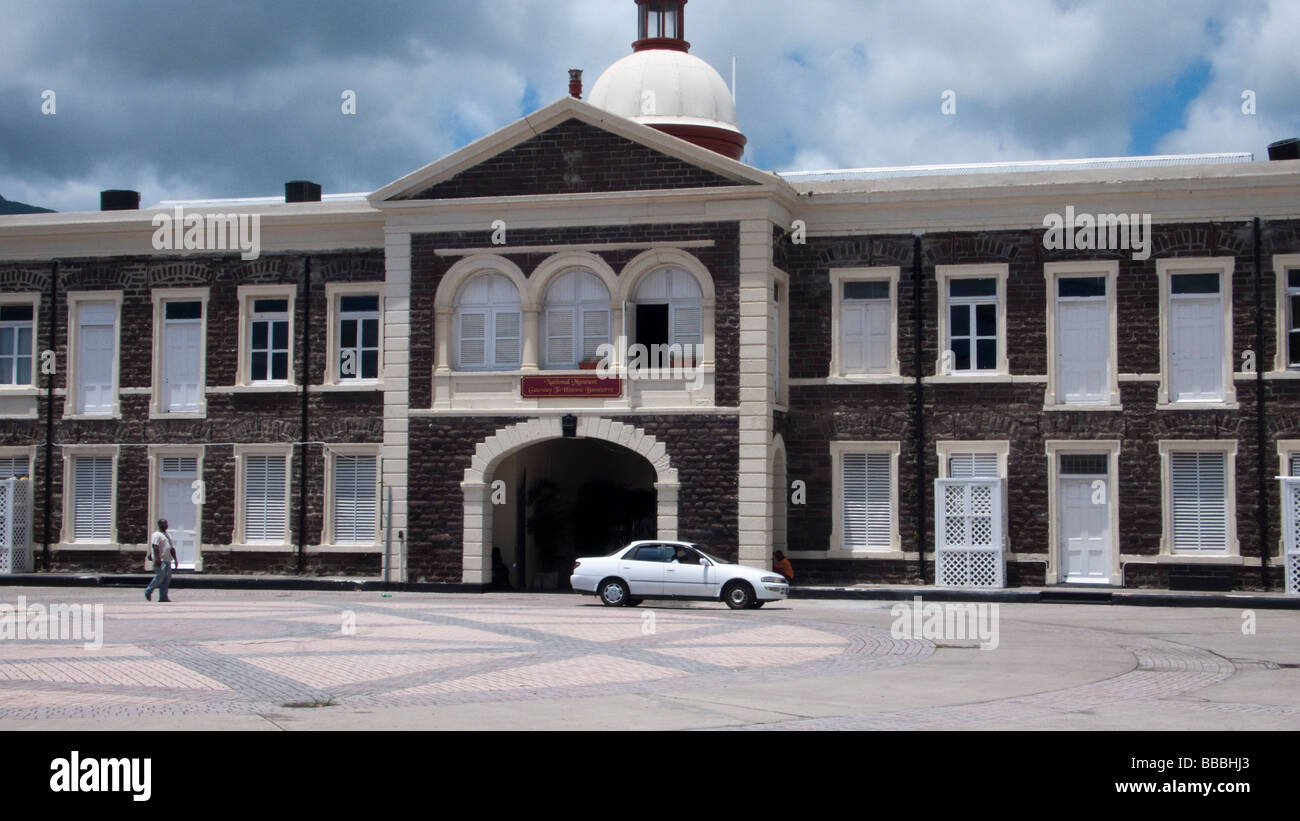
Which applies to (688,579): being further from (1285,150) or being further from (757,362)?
(1285,150)

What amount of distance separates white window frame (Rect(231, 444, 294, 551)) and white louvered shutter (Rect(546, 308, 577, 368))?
21.4 feet

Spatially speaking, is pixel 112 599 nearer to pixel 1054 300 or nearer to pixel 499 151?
pixel 499 151

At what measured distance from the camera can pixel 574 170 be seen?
1201 inches

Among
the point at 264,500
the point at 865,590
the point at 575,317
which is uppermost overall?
the point at 575,317

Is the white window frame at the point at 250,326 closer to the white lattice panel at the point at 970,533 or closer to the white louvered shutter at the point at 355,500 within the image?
the white louvered shutter at the point at 355,500

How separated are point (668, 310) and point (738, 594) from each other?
277 inches

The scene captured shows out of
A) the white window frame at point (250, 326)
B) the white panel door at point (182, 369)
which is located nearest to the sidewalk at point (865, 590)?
the white panel door at point (182, 369)

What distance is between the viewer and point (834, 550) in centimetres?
3100

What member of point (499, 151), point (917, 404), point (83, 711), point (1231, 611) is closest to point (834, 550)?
point (917, 404)

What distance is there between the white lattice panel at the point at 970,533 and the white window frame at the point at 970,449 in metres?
0.45

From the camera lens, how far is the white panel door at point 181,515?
33.7 metres

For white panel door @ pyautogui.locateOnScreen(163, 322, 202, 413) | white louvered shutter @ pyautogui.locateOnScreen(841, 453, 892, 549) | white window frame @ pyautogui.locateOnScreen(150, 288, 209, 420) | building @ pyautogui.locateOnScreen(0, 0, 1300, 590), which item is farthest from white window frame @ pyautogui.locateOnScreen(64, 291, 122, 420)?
white louvered shutter @ pyautogui.locateOnScreen(841, 453, 892, 549)

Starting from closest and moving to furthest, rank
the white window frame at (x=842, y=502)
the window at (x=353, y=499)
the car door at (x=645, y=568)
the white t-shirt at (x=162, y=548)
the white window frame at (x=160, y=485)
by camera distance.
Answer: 1. the car door at (x=645, y=568)
2. the white t-shirt at (x=162, y=548)
3. the white window frame at (x=842, y=502)
4. the window at (x=353, y=499)
5. the white window frame at (x=160, y=485)

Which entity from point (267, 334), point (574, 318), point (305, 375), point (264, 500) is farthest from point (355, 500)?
point (574, 318)
